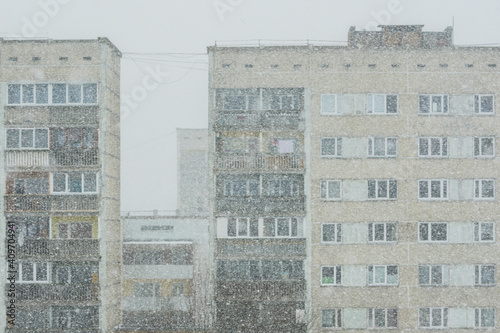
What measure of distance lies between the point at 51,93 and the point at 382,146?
59.9 ft

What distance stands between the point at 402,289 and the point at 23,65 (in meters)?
23.8

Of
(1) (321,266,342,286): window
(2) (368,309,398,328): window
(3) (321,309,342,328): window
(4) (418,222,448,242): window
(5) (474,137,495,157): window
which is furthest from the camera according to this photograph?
(5) (474,137,495,157): window

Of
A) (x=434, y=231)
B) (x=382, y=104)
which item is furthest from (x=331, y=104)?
(x=434, y=231)

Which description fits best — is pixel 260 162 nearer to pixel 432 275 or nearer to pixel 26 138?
pixel 432 275

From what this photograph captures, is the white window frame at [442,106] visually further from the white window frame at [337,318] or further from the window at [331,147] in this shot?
the white window frame at [337,318]

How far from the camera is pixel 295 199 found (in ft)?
139

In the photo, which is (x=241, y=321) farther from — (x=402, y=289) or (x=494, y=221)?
(x=494, y=221)

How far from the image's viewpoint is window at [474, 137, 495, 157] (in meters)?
42.8

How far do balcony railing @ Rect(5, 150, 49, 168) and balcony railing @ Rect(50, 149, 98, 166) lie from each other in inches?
16.8

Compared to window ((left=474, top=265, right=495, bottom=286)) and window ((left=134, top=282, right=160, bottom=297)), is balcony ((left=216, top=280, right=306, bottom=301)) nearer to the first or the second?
window ((left=474, top=265, right=495, bottom=286))

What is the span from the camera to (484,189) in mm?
42750

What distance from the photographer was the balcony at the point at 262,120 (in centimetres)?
4247

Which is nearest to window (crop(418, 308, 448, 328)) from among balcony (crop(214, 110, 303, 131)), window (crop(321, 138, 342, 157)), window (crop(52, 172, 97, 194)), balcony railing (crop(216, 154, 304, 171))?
window (crop(321, 138, 342, 157))

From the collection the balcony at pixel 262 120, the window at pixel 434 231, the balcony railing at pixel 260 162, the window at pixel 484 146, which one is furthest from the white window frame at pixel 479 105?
the balcony railing at pixel 260 162
